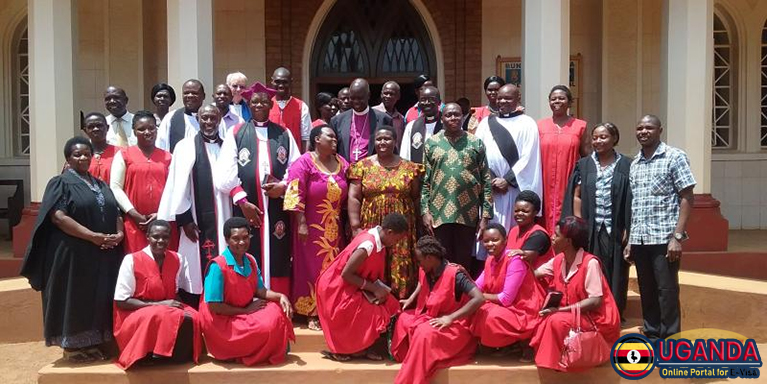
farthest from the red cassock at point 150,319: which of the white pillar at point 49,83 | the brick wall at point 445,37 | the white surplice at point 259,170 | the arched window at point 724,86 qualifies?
the arched window at point 724,86

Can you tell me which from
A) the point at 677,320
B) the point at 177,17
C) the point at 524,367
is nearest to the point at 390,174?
the point at 524,367

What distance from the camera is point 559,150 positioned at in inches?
244

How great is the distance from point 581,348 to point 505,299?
624 mm

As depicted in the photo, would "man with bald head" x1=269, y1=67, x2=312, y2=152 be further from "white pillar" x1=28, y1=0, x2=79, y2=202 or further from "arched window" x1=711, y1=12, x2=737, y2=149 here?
"arched window" x1=711, y1=12, x2=737, y2=149

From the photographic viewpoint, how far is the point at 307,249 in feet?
19.8

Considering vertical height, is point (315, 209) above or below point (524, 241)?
above

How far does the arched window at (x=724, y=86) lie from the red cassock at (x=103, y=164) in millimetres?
8722

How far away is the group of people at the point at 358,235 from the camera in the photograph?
5.31 meters

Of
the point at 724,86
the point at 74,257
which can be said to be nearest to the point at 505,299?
the point at 74,257

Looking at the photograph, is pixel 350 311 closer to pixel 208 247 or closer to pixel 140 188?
pixel 208 247

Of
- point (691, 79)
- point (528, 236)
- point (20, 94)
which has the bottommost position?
point (528, 236)

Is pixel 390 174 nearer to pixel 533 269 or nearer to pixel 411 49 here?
pixel 533 269

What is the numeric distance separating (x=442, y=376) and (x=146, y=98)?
7.14 metres

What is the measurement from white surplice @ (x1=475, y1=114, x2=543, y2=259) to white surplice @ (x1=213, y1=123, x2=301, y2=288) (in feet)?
5.38
